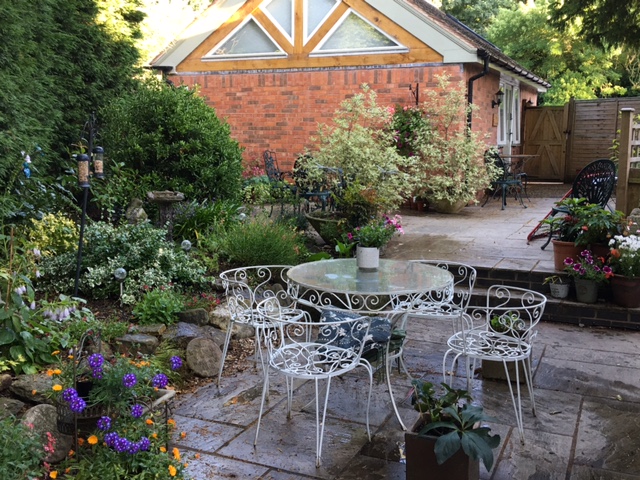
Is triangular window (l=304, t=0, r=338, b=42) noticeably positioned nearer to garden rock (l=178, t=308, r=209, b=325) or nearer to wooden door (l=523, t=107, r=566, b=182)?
wooden door (l=523, t=107, r=566, b=182)

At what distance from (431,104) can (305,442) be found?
852 centimetres

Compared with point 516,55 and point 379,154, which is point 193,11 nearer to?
point 516,55

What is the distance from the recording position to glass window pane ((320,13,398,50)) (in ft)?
37.5

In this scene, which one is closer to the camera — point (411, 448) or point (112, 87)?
point (411, 448)

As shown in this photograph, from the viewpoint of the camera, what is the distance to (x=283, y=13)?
1219 centimetres

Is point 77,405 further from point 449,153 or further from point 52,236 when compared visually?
point 449,153

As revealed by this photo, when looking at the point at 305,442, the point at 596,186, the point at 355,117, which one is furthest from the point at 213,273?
the point at 355,117

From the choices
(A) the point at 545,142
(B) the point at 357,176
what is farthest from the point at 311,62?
(A) the point at 545,142

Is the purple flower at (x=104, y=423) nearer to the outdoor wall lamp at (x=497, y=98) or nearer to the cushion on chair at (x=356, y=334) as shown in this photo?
the cushion on chair at (x=356, y=334)

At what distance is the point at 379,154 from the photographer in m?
8.66

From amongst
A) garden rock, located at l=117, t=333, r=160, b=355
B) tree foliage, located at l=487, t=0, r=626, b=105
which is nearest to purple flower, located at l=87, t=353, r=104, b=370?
garden rock, located at l=117, t=333, r=160, b=355

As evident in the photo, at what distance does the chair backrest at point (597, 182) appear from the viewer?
7141 millimetres

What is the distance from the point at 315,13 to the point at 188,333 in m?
8.97

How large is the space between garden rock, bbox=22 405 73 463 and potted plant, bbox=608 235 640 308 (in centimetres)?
479
